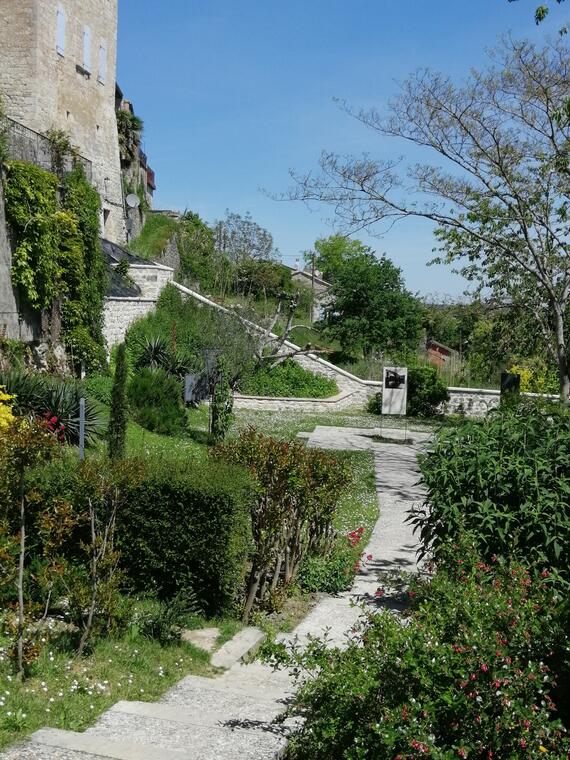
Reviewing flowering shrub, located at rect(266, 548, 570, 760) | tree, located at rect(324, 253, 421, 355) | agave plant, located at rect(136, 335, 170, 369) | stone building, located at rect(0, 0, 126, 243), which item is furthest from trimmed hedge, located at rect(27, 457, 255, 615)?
Result: tree, located at rect(324, 253, 421, 355)

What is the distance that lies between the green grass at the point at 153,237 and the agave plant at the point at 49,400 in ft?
60.9

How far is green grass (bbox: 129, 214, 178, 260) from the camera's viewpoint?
108ft

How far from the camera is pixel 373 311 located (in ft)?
113

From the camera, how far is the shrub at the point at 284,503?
6.92 meters

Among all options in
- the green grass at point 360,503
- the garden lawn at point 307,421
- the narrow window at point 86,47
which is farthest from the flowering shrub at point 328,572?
the narrow window at point 86,47

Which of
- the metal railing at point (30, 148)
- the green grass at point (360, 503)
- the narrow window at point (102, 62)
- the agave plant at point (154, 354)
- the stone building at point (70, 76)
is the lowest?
the green grass at point (360, 503)

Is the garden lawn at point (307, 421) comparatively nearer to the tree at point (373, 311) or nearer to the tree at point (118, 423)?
the tree at point (118, 423)

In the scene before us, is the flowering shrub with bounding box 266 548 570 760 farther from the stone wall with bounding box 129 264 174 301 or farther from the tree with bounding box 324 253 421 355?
the tree with bounding box 324 253 421 355

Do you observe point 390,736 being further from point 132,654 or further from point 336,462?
point 336,462

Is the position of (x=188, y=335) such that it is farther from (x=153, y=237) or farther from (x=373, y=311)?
(x=373, y=311)

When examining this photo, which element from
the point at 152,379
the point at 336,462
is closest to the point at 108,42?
the point at 152,379

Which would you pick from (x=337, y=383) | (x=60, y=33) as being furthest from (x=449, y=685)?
(x=60, y=33)

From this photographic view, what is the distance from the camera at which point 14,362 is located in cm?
1539

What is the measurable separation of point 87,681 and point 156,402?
12.7m
